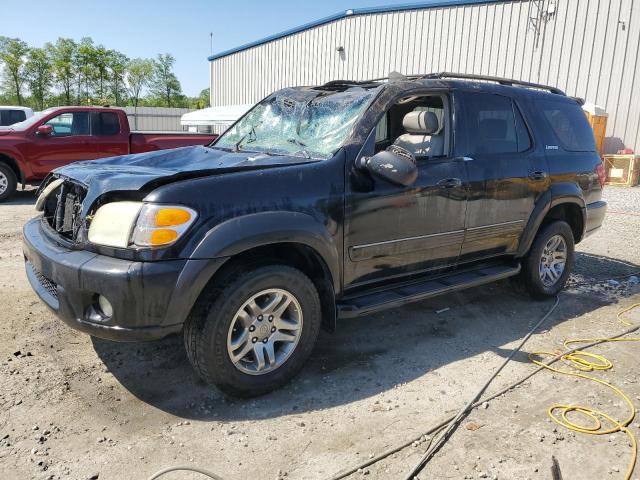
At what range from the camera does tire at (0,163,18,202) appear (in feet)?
32.7

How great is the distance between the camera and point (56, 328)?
402cm

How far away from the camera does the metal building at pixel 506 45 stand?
566 inches

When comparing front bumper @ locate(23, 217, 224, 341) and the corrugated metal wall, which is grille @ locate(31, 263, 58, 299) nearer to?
front bumper @ locate(23, 217, 224, 341)

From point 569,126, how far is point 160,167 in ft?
13.0

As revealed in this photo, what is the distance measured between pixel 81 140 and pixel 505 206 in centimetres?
902

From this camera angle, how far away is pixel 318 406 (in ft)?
10.1

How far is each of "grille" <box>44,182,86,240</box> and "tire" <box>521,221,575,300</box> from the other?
12.5 ft

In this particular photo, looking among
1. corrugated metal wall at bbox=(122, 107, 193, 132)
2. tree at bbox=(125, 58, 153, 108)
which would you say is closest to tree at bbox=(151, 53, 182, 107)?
tree at bbox=(125, 58, 153, 108)

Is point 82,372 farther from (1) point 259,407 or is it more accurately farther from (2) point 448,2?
(2) point 448,2

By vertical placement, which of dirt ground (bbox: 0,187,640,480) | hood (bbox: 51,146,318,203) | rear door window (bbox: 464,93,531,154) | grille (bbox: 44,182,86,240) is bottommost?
dirt ground (bbox: 0,187,640,480)

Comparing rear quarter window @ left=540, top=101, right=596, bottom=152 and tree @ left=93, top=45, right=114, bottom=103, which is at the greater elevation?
tree @ left=93, top=45, right=114, bottom=103

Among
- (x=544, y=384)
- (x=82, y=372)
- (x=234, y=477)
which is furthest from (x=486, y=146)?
(x=82, y=372)

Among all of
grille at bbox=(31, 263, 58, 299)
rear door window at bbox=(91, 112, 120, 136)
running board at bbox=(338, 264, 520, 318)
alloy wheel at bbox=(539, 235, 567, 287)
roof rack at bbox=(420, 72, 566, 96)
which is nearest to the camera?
grille at bbox=(31, 263, 58, 299)

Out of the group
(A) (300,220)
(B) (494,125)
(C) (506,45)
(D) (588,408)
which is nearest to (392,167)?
(A) (300,220)
